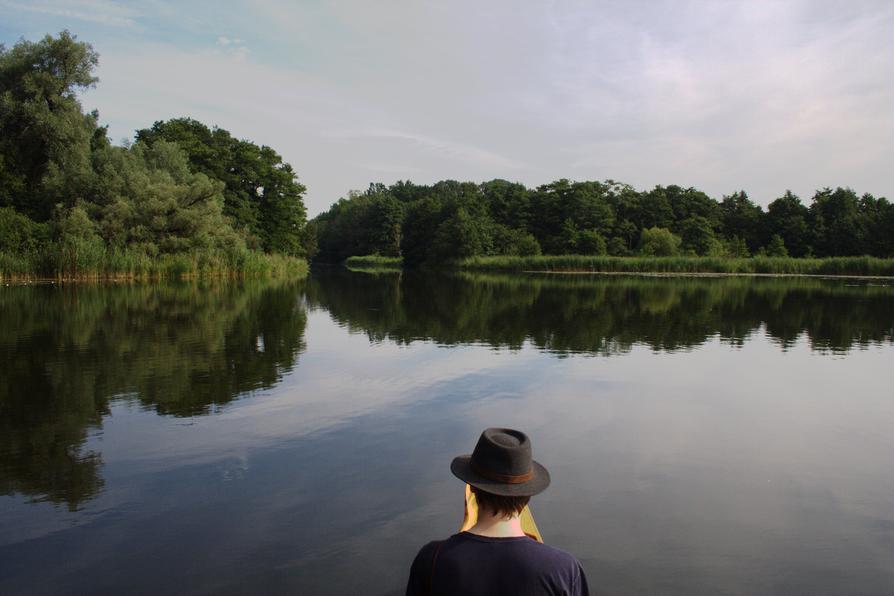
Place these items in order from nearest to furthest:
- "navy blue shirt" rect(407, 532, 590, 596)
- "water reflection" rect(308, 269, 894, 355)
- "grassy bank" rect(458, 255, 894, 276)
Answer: "navy blue shirt" rect(407, 532, 590, 596) → "water reflection" rect(308, 269, 894, 355) → "grassy bank" rect(458, 255, 894, 276)

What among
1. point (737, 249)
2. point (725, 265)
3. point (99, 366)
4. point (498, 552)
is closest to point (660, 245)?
point (737, 249)

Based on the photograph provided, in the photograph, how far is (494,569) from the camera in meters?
2.21

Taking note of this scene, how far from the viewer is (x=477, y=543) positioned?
2271 millimetres

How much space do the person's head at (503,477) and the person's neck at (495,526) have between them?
0.02m

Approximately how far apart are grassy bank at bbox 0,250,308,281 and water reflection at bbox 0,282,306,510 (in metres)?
10.3

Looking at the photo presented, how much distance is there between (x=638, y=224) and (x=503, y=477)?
88738 mm

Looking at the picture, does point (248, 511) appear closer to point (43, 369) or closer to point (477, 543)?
point (477, 543)

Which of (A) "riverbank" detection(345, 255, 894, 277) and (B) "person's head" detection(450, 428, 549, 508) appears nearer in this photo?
(B) "person's head" detection(450, 428, 549, 508)

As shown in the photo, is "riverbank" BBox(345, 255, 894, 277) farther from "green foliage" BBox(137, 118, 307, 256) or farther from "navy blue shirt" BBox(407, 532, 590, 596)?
"navy blue shirt" BBox(407, 532, 590, 596)

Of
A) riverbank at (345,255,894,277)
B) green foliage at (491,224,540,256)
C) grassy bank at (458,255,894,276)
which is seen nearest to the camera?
grassy bank at (458,255,894,276)

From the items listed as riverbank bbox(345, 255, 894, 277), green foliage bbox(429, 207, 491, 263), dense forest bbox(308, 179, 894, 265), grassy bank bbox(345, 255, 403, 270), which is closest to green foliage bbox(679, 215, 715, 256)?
dense forest bbox(308, 179, 894, 265)

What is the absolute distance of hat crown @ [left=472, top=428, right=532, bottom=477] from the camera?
2357 mm

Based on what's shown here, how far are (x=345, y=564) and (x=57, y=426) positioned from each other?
5005 mm

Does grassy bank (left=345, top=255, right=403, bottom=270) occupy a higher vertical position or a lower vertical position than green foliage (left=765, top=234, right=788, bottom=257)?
lower
